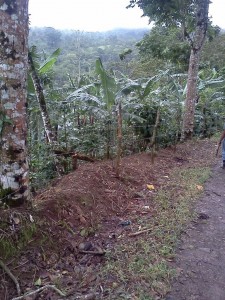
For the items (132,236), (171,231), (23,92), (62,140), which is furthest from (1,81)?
(62,140)

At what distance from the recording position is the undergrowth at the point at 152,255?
2.74m

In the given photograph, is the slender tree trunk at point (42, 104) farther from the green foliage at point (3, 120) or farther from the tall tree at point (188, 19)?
the tall tree at point (188, 19)

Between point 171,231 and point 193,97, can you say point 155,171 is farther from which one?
point 193,97

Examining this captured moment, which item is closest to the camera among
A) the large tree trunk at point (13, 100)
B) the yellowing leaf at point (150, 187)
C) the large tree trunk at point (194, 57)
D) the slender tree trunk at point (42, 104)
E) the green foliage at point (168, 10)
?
the large tree trunk at point (13, 100)

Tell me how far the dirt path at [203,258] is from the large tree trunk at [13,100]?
1.89 metres

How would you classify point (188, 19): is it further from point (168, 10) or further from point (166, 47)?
point (166, 47)

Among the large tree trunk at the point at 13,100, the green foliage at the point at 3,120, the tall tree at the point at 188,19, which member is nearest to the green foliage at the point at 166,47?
the tall tree at the point at 188,19

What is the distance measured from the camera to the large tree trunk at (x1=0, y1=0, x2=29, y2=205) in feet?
9.51

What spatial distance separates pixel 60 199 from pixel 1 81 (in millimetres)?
1705

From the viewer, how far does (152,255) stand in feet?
10.6

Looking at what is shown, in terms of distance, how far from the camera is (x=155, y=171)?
634cm

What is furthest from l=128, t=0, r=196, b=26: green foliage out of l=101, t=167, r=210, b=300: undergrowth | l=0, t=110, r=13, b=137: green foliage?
l=0, t=110, r=13, b=137: green foliage

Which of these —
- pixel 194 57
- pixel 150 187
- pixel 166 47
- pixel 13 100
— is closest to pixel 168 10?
pixel 194 57

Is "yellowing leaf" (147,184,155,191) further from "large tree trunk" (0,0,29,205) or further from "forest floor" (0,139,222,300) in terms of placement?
"large tree trunk" (0,0,29,205)
